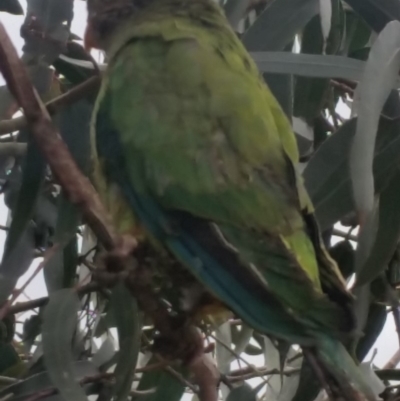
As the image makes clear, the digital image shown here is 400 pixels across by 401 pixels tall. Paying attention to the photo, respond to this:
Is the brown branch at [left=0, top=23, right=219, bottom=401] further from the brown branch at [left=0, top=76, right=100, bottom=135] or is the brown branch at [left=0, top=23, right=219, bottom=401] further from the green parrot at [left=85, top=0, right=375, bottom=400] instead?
the brown branch at [left=0, top=76, right=100, bottom=135]

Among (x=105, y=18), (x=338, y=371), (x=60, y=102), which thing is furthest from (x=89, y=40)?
(x=338, y=371)

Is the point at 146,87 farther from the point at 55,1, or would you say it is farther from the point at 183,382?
the point at 183,382

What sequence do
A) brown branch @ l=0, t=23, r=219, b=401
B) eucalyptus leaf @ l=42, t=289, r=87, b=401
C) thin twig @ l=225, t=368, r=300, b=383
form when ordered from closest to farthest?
brown branch @ l=0, t=23, r=219, b=401
eucalyptus leaf @ l=42, t=289, r=87, b=401
thin twig @ l=225, t=368, r=300, b=383

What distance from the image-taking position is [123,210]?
3.24 ft

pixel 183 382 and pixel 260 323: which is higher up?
pixel 260 323

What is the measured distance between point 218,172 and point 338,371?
0.26 metres

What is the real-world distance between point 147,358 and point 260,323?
1.89 ft

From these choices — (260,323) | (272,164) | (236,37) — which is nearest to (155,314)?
(260,323)

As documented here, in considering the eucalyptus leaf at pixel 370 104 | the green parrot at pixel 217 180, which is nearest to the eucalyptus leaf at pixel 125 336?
the green parrot at pixel 217 180

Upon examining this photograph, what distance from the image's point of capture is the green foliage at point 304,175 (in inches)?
37.2

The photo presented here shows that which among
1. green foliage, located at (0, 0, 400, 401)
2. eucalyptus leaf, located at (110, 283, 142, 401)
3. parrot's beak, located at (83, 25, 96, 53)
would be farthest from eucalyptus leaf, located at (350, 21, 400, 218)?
parrot's beak, located at (83, 25, 96, 53)

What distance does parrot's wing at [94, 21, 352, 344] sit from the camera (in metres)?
0.82

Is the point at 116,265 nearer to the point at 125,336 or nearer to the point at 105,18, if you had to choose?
the point at 125,336

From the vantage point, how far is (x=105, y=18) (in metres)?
1.21
